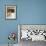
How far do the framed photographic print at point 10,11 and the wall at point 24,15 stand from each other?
0.14m

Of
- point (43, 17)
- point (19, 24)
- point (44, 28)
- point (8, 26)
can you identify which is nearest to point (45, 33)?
point (44, 28)

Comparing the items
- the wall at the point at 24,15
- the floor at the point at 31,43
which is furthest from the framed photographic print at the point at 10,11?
the floor at the point at 31,43

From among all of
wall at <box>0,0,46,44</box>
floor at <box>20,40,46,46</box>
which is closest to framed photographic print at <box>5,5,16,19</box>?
wall at <box>0,0,46,44</box>

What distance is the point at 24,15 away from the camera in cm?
463

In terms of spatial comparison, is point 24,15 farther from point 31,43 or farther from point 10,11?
point 31,43

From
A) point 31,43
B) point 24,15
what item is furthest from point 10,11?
point 31,43

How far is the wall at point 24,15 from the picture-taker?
182 inches

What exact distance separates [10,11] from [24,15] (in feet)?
1.69

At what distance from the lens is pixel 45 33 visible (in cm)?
441

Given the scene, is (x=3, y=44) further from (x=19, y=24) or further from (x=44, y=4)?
(x=44, y=4)

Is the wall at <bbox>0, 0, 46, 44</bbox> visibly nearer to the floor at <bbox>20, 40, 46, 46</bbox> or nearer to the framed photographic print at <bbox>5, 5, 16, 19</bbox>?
the framed photographic print at <bbox>5, 5, 16, 19</bbox>

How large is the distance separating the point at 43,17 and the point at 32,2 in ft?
2.18

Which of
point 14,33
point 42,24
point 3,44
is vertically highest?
point 42,24

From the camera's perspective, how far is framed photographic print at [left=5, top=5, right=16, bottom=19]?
459 cm
